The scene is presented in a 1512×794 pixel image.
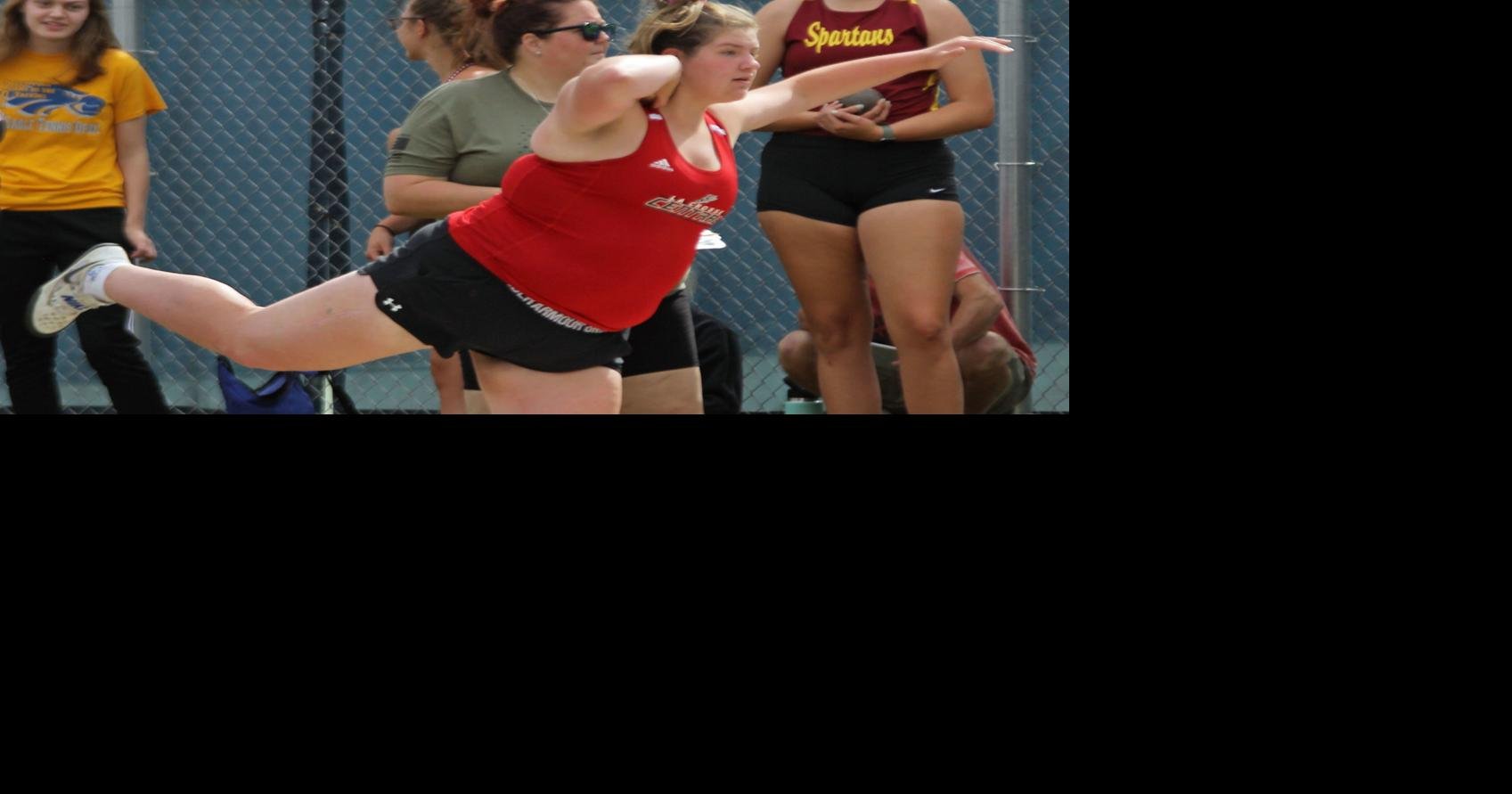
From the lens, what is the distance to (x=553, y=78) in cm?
377

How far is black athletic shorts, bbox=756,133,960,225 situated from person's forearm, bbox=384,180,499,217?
661mm

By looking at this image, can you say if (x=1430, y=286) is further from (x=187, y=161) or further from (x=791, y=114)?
(x=187, y=161)

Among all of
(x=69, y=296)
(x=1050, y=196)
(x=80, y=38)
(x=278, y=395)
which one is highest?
(x=80, y=38)

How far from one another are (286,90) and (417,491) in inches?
132

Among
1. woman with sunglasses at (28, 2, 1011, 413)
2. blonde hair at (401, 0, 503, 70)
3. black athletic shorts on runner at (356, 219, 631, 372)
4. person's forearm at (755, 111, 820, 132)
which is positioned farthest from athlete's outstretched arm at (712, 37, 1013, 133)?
blonde hair at (401, 0, 503, 70)

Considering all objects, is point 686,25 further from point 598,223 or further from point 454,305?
point 454,305

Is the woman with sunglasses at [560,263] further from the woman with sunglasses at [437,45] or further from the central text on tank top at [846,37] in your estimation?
the woman with sunglasses at [437,45]

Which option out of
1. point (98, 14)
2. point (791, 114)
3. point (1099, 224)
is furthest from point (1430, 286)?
point (98, 14)

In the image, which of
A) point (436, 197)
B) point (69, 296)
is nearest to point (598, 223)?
point (436, 197)

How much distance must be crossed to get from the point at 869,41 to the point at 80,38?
6.81 ft

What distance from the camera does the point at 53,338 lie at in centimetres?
450

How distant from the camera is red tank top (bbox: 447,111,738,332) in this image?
10.5 feet

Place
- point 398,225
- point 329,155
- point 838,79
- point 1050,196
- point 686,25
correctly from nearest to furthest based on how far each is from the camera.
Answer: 1. point 686,25
2. point 838,79
3. point 398,225
4. point 329,155
5. point 1050,196

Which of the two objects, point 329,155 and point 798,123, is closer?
point 798,123
